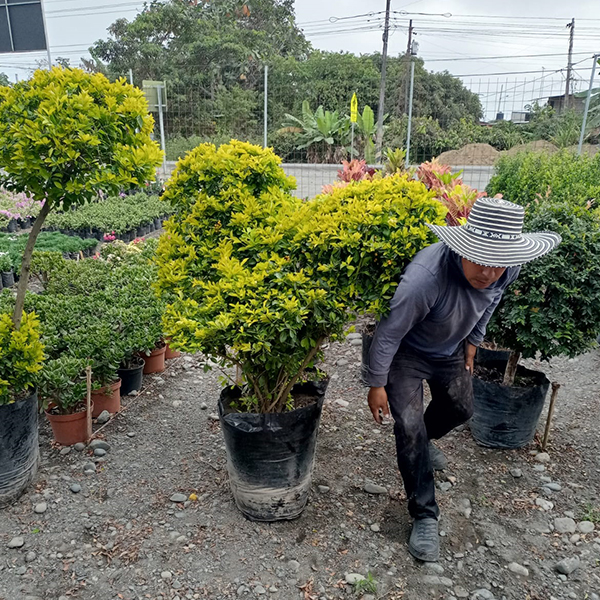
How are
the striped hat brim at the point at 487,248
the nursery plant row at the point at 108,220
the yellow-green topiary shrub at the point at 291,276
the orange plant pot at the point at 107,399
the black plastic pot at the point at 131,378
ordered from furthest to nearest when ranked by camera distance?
the nursery plant row at the point at 108,220
the black plastic pot at the point at 131,378
the orange plant pot at the point at 107,399
the yellow-green topiary shrub at the point at 291,276
the striped hat brim at the point at 487,248

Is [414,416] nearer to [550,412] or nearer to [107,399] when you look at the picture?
[550,412]

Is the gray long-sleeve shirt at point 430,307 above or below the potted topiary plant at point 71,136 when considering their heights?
below

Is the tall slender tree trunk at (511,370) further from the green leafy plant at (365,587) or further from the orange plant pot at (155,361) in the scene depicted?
the orange plant pot at (155,361)

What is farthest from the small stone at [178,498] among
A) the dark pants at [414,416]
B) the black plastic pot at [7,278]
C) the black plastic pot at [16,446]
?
the black plastic pot at [7,278]

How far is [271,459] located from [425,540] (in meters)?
0.88

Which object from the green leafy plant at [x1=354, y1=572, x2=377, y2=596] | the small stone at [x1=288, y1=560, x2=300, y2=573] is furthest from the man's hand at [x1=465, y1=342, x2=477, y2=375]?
the small stone at [x1=288, y1=560, x2=300, y2=573]

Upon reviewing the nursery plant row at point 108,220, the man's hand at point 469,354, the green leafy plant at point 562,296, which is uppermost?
the green leafy plant at point 562,296

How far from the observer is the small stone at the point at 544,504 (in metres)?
3.11

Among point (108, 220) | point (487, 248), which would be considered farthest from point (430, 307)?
point (108, 220)

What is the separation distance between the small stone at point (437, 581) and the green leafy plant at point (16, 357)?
230 centimetres

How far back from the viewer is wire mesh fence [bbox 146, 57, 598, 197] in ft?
55.6

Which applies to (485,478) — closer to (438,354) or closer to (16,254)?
(438,354)

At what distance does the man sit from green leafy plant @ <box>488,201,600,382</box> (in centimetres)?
47

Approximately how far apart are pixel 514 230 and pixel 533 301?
3.63 feet
